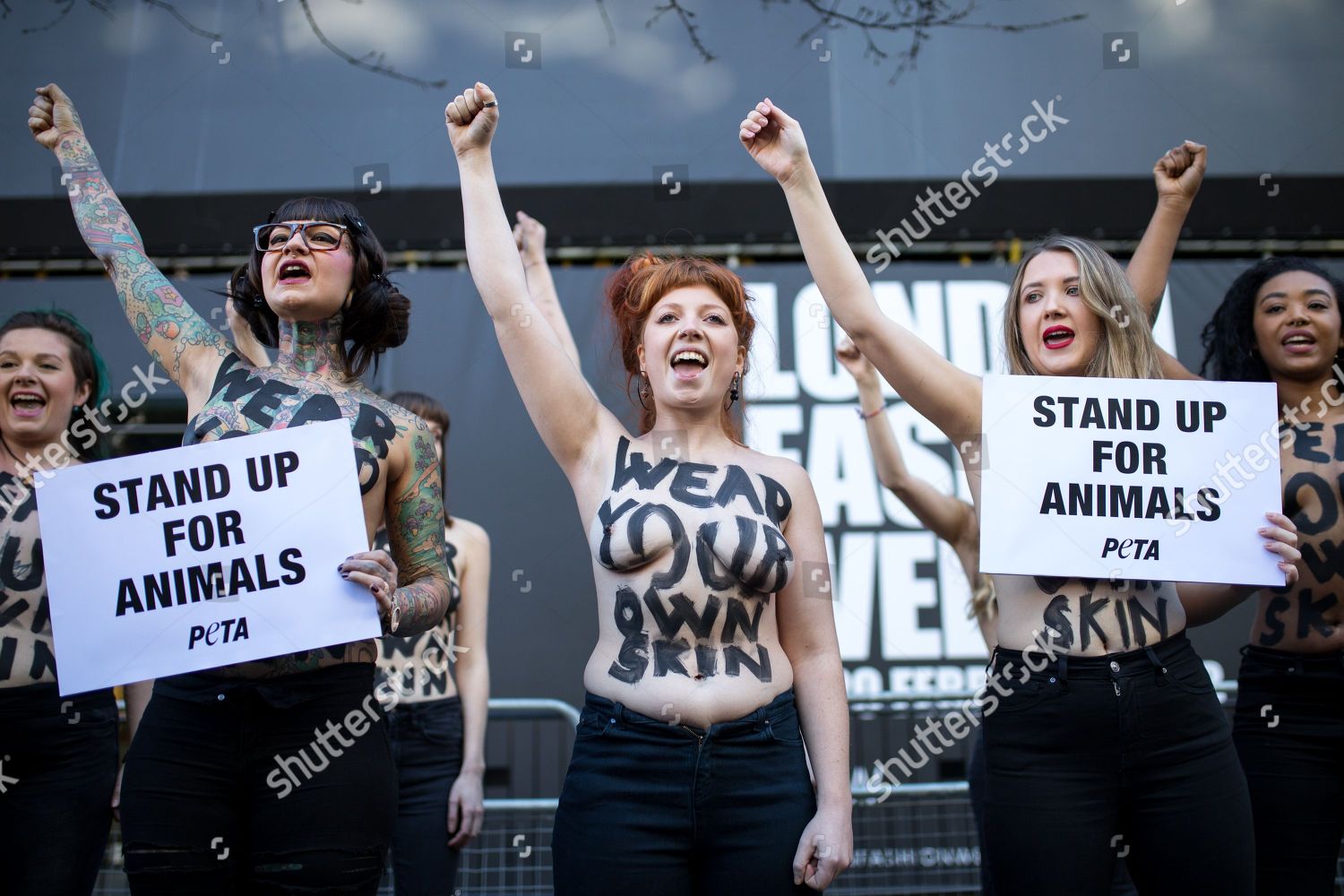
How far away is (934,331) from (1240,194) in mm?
1976

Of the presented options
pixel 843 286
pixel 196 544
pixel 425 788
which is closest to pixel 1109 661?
pixel 843 286

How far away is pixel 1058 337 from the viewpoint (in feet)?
8.93

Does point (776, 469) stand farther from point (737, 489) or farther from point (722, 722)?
point (722, 722)

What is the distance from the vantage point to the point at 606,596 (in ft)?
7.76

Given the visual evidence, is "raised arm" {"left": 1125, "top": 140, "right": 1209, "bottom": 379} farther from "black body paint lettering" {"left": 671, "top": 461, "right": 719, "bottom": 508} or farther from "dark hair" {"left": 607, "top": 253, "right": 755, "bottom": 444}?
"black body paint lettering" {"left": 671, "top": 461, "right": 719, "bottom": 508}

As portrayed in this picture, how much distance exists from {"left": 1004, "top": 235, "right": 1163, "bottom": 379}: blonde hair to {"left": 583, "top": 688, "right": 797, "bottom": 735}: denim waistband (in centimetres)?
110

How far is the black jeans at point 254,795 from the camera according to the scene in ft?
6.93

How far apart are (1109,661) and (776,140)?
1.40m

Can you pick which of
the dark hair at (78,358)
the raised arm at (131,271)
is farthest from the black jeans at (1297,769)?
the dark hair at (78,358)

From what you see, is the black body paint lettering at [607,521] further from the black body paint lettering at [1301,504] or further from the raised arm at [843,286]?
the black body paint lettering at [1301,504]

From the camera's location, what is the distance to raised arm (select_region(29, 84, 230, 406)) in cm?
253

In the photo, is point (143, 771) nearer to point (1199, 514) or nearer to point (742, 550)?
point (742, 550)

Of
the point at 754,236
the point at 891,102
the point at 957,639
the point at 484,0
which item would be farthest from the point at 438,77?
the point at 957,639

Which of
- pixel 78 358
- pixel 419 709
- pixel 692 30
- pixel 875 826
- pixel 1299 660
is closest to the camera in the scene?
pixel 1299 660
